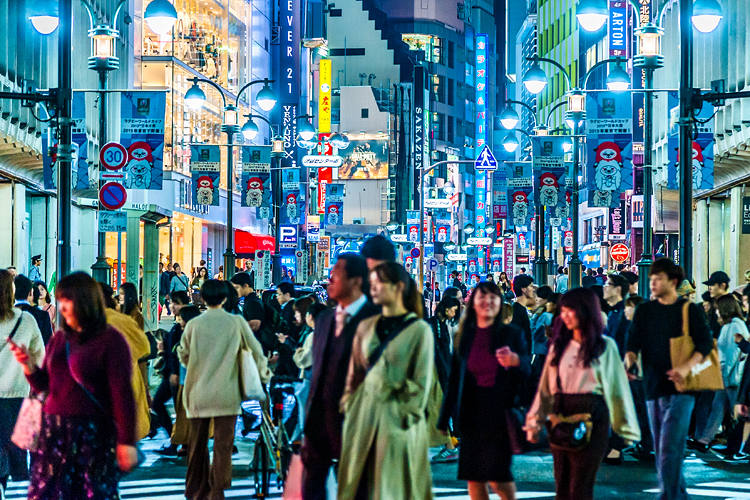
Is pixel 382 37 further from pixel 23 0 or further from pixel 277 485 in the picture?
pixel 277 485

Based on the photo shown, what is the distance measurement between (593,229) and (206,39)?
119 feet

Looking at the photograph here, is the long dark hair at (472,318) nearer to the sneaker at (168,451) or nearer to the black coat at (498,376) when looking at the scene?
the black coat at (498,376)

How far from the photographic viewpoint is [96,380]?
6.45 m

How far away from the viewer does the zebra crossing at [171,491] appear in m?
10.6

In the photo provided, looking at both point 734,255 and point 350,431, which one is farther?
point 734,255

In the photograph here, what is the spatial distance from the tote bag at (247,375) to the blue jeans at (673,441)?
10.3 feet

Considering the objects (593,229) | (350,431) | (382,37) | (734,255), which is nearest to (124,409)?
(350,431)

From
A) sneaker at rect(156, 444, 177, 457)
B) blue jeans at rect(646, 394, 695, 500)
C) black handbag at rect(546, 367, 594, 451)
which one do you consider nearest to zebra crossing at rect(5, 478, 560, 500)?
sneaker at rect(156, 444, 177, 457)

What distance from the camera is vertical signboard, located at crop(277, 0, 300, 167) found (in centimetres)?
7519

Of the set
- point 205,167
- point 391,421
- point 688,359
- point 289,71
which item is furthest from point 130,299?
point 289,71

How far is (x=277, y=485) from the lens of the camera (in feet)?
36.7

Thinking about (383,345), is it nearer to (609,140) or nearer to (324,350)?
(324,350)

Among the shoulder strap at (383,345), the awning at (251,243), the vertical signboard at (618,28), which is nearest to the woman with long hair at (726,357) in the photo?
the shoulder strap at (383,345)

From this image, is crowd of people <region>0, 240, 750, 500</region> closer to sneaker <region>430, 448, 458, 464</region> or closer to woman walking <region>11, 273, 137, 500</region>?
woman walking <region>11, 273, 137, 500</region>
